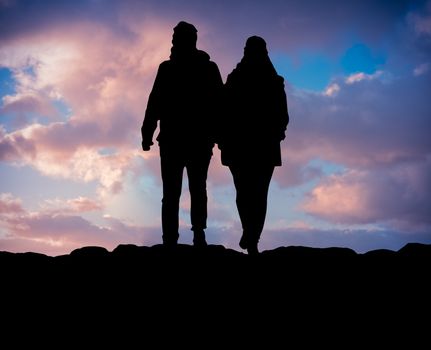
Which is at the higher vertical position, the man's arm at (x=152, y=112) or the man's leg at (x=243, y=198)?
the man's arm at (x=152, y=112)

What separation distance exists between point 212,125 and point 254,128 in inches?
27.0

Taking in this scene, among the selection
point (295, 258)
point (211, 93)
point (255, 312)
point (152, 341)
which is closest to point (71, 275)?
point (152, 341)

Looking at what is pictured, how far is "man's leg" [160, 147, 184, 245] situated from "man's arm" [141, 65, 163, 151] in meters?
0.47

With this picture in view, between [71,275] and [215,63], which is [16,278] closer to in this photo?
[71,275]

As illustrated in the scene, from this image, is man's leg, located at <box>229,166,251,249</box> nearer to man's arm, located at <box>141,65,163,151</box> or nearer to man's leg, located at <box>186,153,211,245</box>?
man's leg, located at <box>186,153,211,245</box>

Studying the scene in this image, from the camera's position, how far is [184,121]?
25.6ft

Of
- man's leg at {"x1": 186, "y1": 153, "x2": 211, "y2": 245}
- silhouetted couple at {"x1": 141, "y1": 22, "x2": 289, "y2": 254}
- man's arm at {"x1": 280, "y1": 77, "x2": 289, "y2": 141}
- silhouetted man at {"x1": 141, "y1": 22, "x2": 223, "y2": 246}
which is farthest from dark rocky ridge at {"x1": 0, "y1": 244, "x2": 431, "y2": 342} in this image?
man's arm at {"x1": 280, "y1": 77, "x2": 289, "y2": 141}

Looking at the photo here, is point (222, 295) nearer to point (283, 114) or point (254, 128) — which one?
point (254, 128)

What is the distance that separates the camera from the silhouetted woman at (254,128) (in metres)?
7.95

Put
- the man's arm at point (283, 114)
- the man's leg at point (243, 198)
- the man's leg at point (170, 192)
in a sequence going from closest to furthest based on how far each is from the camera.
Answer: the man's leg at point (170, 192)
the man's leg at point (243, 198)
the man's arm at point (283, 114)

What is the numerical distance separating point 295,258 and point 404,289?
1.42 metres

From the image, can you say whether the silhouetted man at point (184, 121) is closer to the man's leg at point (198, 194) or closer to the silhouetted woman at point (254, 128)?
the man's leg at point (198, 194)

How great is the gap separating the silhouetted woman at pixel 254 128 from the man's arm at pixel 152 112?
1106mm

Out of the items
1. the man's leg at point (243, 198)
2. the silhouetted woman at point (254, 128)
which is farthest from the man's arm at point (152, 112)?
the man's leg at point (243, 198)
